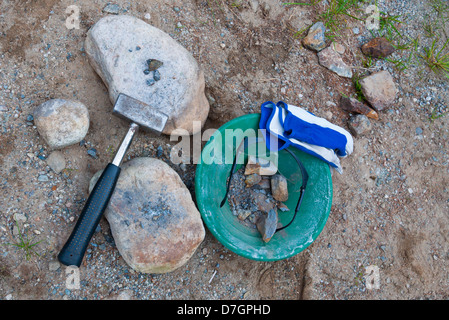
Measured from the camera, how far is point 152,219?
1.94m

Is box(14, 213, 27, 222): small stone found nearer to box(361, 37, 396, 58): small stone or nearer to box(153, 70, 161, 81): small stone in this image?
box(153, 70, 161, 81): small stone

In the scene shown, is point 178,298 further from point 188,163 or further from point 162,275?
point 188,163

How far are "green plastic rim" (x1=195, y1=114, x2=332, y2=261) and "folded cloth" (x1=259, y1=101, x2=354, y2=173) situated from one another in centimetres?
6

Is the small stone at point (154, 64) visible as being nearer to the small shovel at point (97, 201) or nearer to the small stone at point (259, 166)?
the small shovel at point (97, 201)

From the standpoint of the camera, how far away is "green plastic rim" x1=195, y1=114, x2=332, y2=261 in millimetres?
2037

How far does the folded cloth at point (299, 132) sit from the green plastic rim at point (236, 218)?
0.21 feet

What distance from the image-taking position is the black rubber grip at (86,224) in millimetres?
1818

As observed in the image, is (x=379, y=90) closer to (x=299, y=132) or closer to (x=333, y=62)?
(x=333, y=62)

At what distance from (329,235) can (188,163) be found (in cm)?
111

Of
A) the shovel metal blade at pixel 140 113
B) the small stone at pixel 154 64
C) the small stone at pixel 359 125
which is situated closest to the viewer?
the shovel metal blade at pixel 140 113

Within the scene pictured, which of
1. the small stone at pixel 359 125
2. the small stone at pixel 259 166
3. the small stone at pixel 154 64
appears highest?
the small stone at pixel 154 64

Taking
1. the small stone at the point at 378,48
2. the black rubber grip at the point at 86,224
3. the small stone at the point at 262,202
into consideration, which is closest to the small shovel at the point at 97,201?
the black rubber grip at the point at 86,224

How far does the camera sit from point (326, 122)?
7.57 ft

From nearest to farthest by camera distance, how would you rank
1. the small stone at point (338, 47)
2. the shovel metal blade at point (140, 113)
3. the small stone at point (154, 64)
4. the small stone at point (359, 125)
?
the shovel metal blade at point (140, 113) → the small stone at point (154, 64) → the small stone at point (359, 125) → the small stone at point (338, 47)
